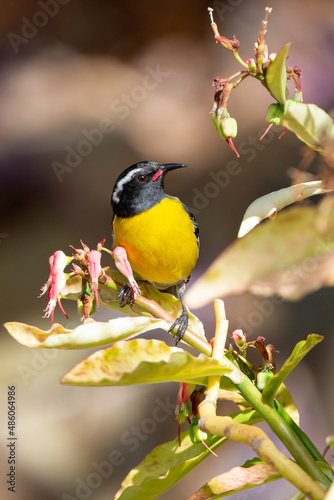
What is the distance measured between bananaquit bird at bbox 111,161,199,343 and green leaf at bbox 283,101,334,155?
549mm

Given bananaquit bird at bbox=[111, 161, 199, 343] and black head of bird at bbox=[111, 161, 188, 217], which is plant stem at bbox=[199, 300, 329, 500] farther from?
black head of bird at bbox=[111, 161, 188, 217]

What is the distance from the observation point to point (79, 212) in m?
1.96

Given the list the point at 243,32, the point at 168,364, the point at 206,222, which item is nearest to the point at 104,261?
the point at 206,222

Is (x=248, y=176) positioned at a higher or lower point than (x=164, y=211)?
lower

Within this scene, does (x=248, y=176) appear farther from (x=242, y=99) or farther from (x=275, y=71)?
(x=275, y=71)

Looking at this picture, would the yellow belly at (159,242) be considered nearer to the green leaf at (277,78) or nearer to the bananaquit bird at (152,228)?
the bananaquit bird at (152,228)

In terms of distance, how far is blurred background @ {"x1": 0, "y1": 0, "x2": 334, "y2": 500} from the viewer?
1.82 meters

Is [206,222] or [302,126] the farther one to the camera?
[206,222]

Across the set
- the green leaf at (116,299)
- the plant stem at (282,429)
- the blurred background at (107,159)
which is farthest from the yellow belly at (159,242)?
the blurred background at (107,159)

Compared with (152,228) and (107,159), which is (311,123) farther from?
(107,159)

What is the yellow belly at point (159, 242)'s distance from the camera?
941mm

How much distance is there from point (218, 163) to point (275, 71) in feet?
5.06

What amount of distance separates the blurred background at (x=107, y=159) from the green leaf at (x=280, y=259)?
57.2 inches

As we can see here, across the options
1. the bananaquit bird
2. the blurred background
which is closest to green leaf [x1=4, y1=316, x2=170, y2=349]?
the bananaquit bird
